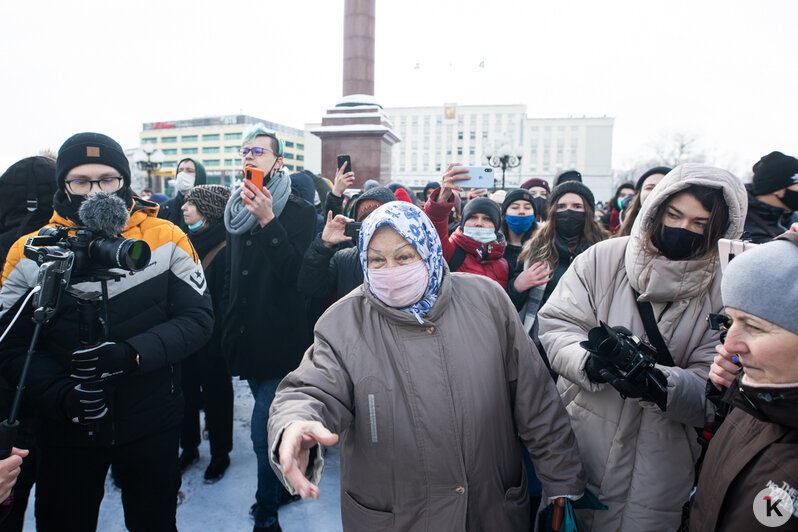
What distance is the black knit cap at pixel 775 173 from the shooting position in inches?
129

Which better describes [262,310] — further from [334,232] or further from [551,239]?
[551,239]

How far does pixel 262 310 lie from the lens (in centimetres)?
302

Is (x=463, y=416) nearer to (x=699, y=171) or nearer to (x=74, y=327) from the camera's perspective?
(x=699, y=171)

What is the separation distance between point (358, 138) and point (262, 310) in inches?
279

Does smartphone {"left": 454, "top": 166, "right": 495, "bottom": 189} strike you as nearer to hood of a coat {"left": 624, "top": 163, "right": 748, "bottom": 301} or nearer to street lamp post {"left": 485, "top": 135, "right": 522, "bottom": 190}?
hood of a coat {"left": 624, "top": 163, "right": 748, "bottom": 301}

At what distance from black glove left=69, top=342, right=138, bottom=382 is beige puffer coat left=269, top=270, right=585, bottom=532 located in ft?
2.92

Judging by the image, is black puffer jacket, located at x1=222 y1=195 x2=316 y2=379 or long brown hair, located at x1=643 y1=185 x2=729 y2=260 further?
black puffer jacket, located at x1=222 y1=195 x2=316 y2=379

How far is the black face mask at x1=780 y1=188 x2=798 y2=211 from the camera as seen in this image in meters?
3.28

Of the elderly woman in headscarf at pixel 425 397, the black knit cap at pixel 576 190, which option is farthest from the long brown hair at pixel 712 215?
the black knit cap at pixel 576 190

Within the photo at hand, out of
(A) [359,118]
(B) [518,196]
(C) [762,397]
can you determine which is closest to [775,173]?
(B) [518,196]

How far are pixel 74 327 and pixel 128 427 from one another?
544 mm

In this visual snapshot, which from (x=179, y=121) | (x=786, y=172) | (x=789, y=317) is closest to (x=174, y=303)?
(x=789, y=317)

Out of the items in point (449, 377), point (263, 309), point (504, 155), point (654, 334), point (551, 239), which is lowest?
point (263, 309)

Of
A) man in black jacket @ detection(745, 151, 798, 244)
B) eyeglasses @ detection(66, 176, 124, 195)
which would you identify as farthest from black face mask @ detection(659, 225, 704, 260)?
eyeglasses @ detection(66, 176, 124, 195)
